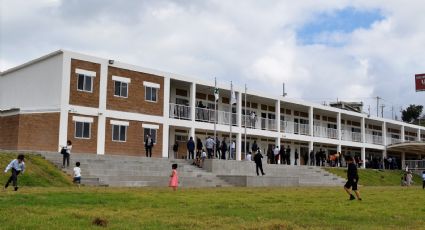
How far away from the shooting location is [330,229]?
9516 millimetres

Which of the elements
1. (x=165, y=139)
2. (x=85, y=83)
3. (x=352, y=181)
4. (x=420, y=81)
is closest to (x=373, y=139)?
(x=420, y=81)

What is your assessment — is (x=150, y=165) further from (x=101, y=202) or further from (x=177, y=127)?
(x=101, y=202)

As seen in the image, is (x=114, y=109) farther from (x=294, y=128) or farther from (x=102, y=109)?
(x=294, y=128)

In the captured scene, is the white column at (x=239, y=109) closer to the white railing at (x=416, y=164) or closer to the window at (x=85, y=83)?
the window at (x=85, y=83)

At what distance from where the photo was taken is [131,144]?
33562 millimetres

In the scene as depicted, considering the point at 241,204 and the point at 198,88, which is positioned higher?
the point at 198,88

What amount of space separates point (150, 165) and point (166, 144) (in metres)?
6.54

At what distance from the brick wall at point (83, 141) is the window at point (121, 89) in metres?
2.41

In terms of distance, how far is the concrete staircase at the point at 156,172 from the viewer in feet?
80.4

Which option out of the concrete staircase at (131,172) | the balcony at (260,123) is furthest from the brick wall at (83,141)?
the balcony at (260,123)

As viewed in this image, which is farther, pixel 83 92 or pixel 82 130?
pixel 83 92

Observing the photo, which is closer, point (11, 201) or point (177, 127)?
point (11, 201)

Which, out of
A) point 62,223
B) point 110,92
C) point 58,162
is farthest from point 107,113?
point 62,223

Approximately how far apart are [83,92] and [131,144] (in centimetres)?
445
